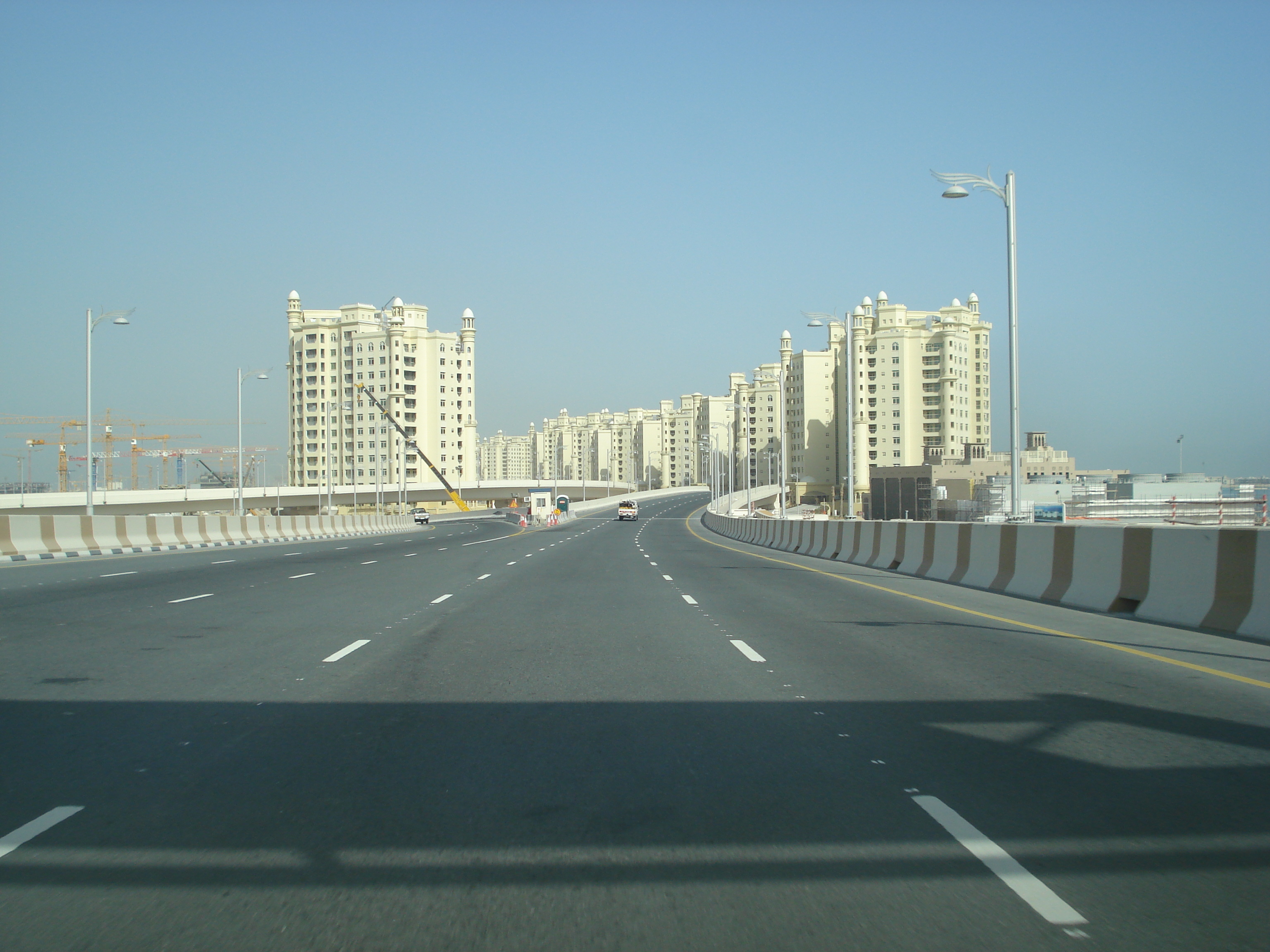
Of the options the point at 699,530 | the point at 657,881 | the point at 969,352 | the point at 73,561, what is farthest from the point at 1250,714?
the point at 969,352

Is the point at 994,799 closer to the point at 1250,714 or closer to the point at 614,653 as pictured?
the point at 1250,714

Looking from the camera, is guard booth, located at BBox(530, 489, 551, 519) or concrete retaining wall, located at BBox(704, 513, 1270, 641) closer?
concrete retaining wall, located at BBox(704, 513, 1270, 641)

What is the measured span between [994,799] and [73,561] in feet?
94.1

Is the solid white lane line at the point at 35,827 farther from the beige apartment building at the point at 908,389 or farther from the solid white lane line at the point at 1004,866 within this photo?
the beige apartment building at the point at 908,389

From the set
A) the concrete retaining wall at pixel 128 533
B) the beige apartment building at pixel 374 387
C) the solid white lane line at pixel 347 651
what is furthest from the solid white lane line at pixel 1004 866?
the beige apartment building at pixel 374 387

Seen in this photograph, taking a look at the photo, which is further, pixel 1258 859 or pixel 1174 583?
pixel 1174 583

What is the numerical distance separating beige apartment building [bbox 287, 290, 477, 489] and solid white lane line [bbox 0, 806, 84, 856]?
526 feet

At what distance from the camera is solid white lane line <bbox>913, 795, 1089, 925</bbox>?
155 inches

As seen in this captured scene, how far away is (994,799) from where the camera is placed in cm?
532

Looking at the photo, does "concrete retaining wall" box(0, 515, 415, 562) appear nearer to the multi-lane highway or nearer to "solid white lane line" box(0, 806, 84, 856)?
the multi-lane highway

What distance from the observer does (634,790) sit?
552 cm

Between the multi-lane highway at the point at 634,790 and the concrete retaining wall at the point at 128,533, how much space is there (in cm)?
1946

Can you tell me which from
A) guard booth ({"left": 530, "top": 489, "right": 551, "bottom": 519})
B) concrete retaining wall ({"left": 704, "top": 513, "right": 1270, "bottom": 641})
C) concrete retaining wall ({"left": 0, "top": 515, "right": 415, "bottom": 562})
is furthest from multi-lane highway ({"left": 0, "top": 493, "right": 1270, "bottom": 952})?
guard booth ({"left": 530, "top": 489, "right": 551, "bottom": 519})

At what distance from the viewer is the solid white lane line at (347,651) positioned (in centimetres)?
1009
